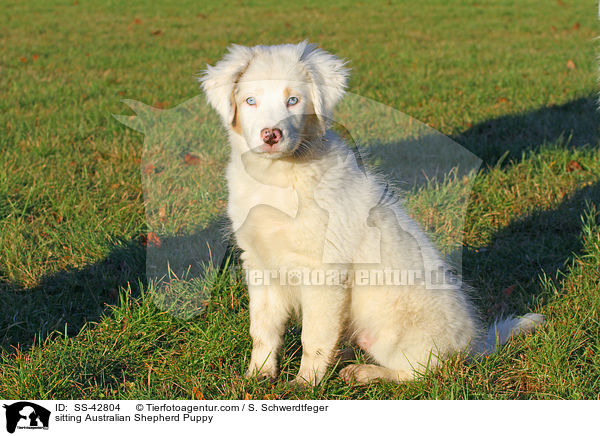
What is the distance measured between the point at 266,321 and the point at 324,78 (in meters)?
1.10

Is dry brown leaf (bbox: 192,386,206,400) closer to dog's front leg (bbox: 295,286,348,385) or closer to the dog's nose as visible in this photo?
dog's front leg (bbox: 295,286,348,385)

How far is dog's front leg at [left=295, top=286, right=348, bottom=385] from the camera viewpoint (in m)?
2.50

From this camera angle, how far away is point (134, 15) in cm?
1299

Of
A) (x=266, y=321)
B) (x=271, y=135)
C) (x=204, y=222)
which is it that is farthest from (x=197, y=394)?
(x=204, y=222)

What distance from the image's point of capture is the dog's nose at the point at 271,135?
7.66ft

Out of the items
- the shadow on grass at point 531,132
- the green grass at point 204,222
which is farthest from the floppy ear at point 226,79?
the shadow on grass at point 531,132

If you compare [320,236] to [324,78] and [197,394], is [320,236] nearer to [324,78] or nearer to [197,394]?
[324,78]

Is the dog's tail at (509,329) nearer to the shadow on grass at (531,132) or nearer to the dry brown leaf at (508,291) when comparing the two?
the dry brown leaf at (508,291)

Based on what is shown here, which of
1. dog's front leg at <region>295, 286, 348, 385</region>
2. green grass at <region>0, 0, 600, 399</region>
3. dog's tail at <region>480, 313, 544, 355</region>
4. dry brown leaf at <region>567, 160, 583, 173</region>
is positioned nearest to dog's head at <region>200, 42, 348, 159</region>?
dog's front leg at <region>295, 286, 348, 385</region>

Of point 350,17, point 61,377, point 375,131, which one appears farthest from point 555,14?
point 61,377

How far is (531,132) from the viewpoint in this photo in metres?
5.52

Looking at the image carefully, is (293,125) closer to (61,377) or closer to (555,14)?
(61,377)
